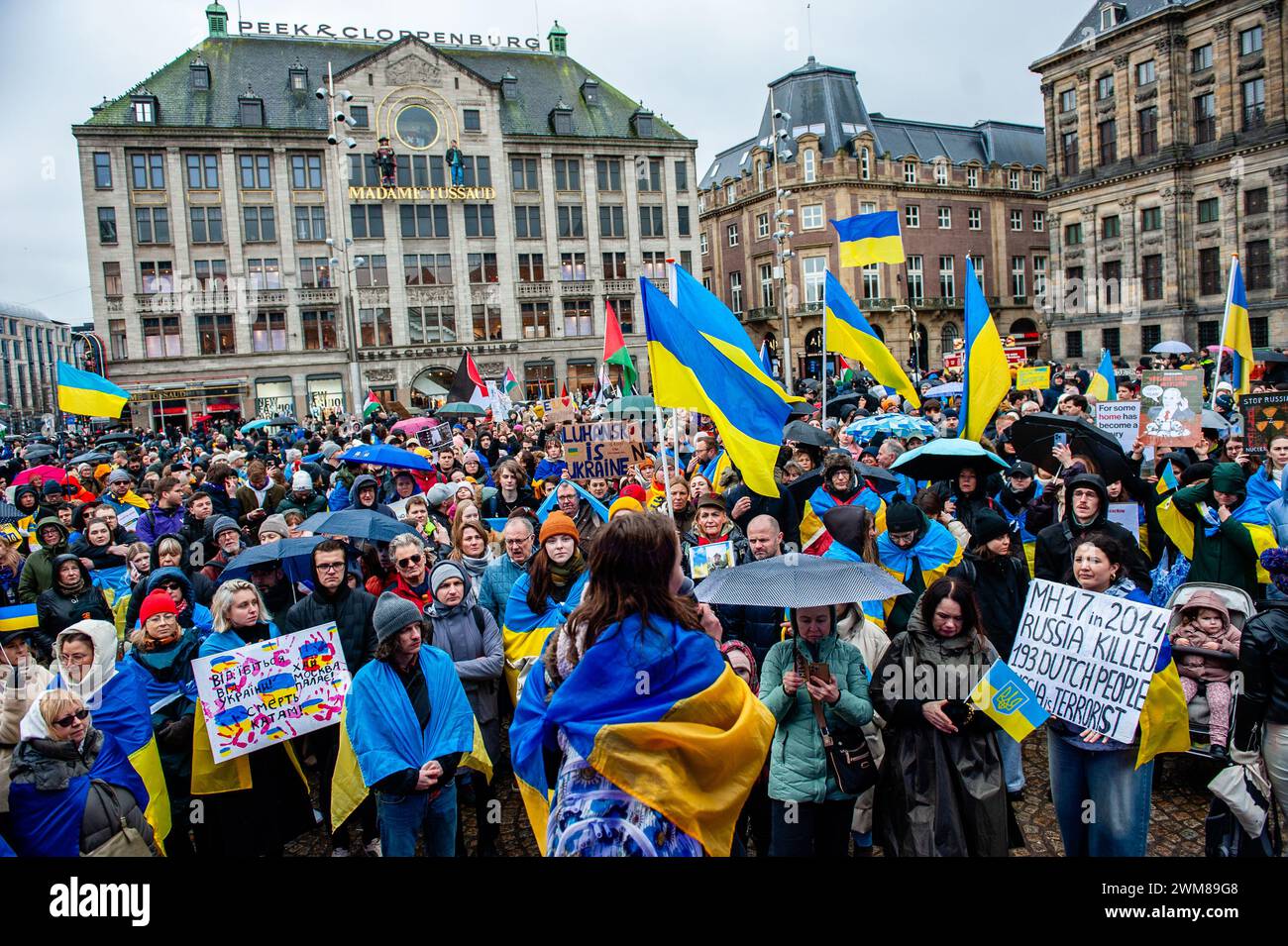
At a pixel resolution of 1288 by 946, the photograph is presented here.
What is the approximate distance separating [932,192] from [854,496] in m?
63.1

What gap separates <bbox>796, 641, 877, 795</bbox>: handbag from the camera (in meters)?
4.12

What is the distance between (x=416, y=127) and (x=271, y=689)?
50.1m

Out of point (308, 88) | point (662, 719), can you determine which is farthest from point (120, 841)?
point (308, 88)

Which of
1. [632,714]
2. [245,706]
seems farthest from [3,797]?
[632,714]

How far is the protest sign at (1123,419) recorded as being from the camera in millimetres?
11313

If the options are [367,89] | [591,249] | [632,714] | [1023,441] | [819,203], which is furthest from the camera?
[819,203]

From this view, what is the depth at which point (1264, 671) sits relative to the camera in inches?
159

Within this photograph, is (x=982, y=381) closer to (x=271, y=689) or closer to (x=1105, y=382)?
(x=1105, y=382)

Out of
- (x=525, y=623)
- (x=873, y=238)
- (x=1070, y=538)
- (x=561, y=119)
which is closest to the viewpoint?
(x=525, y=623)

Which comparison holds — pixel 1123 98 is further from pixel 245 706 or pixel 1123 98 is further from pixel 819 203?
pixel 245 706

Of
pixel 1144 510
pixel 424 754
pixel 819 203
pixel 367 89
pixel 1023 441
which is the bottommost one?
pixel 424 754

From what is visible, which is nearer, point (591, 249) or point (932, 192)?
point (591, 249)

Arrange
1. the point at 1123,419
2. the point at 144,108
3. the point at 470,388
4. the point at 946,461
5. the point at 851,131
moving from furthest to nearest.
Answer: the point at 851,131, the point at 144,108, the point at 470,388, the point at 1123,419, the point at 946,461

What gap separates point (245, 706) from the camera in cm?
492
